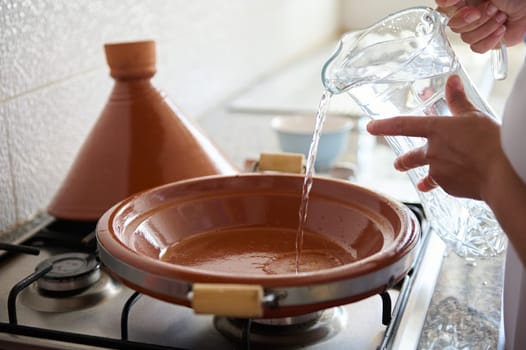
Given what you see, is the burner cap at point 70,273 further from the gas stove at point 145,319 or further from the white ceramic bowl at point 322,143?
the white ceramic bowl at point 322,143

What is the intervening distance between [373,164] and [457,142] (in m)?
0.95

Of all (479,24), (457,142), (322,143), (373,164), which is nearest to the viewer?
(457,142)

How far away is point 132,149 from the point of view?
945 millimetres

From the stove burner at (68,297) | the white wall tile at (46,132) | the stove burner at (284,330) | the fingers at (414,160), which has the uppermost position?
the fingers at (414,160)

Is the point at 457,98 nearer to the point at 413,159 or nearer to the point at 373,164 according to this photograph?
the point at 413,159

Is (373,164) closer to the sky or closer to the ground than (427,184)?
closer to the ground

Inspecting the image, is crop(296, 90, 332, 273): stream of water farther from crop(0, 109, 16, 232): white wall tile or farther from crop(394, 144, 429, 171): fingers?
crop(0, 109, 16, 232): white wall tile

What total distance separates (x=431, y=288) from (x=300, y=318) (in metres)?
0.20

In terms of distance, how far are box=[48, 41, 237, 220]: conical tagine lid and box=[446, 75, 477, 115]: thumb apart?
37 cm

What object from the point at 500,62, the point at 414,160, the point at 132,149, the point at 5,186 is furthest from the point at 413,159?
the point at 5,186

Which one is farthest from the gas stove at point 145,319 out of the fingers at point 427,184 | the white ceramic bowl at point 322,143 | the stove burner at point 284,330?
the white ceramic bowl at point 322,143

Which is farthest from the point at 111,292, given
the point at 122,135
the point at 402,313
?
the point at 402,313

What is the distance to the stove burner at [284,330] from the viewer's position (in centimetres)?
72

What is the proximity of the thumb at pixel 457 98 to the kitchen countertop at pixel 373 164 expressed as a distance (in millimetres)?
247
